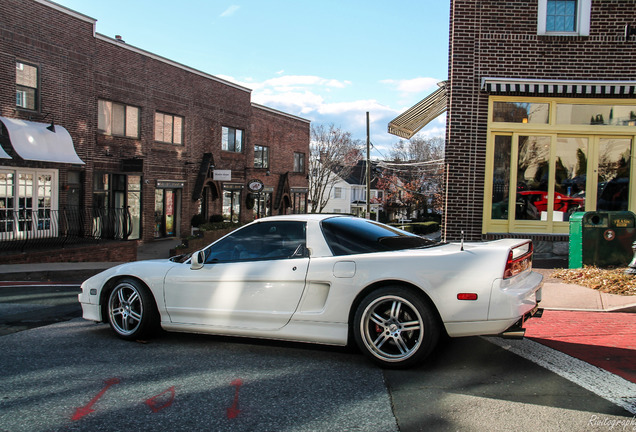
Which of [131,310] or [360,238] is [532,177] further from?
[131,310]

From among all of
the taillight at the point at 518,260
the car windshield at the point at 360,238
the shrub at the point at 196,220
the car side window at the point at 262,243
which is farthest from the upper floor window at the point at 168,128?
the taillight at the point at 518,260

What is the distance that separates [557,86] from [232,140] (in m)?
20.8

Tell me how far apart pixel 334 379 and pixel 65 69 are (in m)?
17.2

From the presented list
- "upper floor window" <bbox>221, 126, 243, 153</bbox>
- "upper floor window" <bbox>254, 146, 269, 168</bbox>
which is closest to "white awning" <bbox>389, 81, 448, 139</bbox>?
"upper floor window" <bbox>221, 126, 243, 153</bbox>

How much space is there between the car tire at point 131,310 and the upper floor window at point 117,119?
15.8 metres

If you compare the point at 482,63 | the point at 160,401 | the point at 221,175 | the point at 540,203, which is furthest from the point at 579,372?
the point at 221,175

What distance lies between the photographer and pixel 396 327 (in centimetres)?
462

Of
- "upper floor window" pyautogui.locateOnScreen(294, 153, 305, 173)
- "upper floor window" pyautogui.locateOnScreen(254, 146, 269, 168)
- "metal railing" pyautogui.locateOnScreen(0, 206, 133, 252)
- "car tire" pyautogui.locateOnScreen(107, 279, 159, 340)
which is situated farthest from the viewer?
"upper floor window" pyautogui.locateOnScreen(294, 153, 305, 173)

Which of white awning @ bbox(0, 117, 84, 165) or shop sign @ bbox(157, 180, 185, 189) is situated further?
shop sign @ bbox(157, 180, 185, 189)

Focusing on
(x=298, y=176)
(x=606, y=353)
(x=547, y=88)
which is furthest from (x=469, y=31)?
(x=298, y=176)

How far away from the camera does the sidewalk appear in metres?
7.60

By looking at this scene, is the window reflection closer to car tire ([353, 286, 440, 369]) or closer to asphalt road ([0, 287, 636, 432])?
asphalt road ([0, 287, 636, 432])

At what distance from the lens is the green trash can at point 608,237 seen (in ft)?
31.2

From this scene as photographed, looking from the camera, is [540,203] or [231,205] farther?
[231,205]
